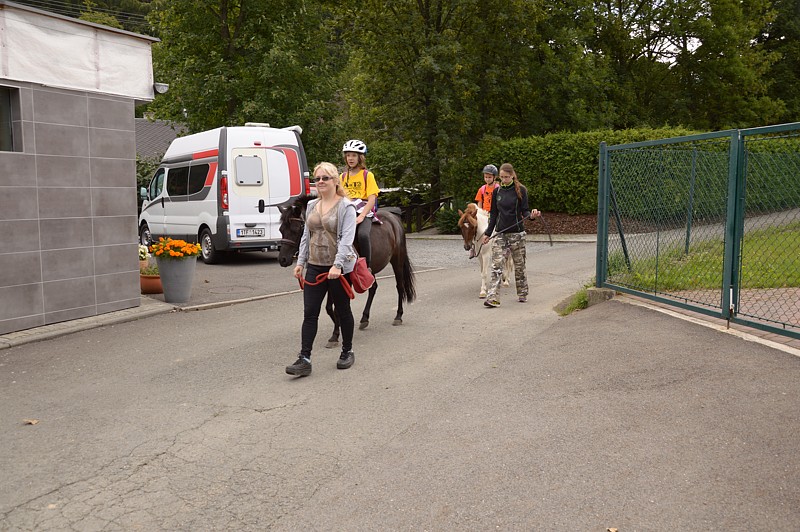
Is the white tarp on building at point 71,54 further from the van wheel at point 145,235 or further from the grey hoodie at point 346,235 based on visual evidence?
the van wheel at point 145,235

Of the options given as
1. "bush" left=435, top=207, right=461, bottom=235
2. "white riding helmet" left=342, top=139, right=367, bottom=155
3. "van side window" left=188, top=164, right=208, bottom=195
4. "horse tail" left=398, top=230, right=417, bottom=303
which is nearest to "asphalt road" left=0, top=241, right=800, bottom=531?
"horse tail" left=398, top=230, right=417, bottom=303

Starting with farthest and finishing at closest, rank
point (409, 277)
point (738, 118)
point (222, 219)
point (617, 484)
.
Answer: point (738, 118) < point (222, 219) < point (409, 277) < point (617, 484)

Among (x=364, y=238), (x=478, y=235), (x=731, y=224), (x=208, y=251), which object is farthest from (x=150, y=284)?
(x=731, y=224)

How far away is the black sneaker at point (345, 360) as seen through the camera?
681cm

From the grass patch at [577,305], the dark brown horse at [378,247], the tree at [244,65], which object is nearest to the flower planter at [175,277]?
the dark brown horse at [378,247]

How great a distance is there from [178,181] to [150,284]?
6.23m

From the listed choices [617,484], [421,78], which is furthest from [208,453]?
[421,78]

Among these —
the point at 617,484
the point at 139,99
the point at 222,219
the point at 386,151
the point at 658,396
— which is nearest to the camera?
the point at 617,484

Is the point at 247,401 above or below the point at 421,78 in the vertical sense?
below

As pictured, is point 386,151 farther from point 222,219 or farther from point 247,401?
point 247,401

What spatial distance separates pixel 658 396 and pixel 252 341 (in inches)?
177

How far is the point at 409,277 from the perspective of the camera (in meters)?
9.34

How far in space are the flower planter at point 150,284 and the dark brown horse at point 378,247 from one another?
14.7 ft

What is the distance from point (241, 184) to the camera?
15.7 meters
